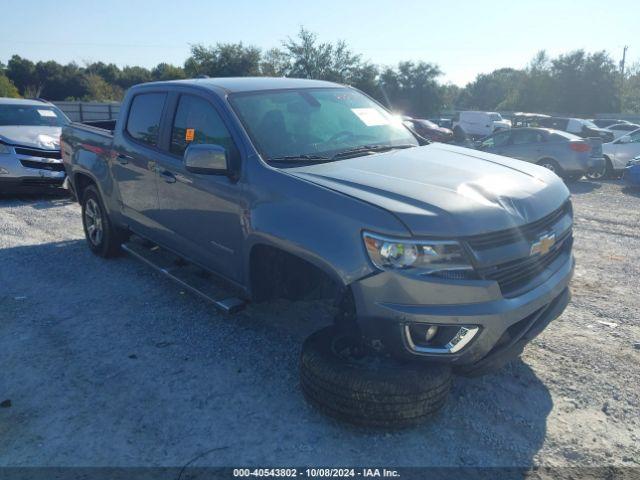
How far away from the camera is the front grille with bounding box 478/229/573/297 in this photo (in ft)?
9.36

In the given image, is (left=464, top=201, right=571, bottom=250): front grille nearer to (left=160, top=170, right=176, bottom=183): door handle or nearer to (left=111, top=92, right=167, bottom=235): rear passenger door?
(left=160, top=170, right=176, bottom=183): door handle

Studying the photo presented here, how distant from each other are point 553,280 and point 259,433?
6.24ft

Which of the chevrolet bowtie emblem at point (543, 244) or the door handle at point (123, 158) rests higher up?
the door handle at point (123, 158)

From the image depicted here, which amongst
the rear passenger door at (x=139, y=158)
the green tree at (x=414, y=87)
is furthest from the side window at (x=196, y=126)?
the green tree at (x=414, y=87)

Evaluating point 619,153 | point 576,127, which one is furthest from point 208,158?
point 576,127

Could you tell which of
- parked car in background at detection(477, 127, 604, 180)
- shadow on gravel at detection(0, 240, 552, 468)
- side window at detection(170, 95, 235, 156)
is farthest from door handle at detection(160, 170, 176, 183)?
parked car in background at detection(477, 127, 604, 180)

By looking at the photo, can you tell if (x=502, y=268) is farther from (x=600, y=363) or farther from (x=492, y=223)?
(x=600, y=363)

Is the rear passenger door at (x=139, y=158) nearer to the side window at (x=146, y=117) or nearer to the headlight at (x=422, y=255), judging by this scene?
the side window at (x=146, y=117)

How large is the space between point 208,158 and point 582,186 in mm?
11981

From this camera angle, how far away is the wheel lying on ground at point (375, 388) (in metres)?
2.89

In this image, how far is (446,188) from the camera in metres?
3.10

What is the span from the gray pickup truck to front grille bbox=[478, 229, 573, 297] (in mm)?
10

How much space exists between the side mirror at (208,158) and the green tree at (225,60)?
41.3 metres

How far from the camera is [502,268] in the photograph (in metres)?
2.89
